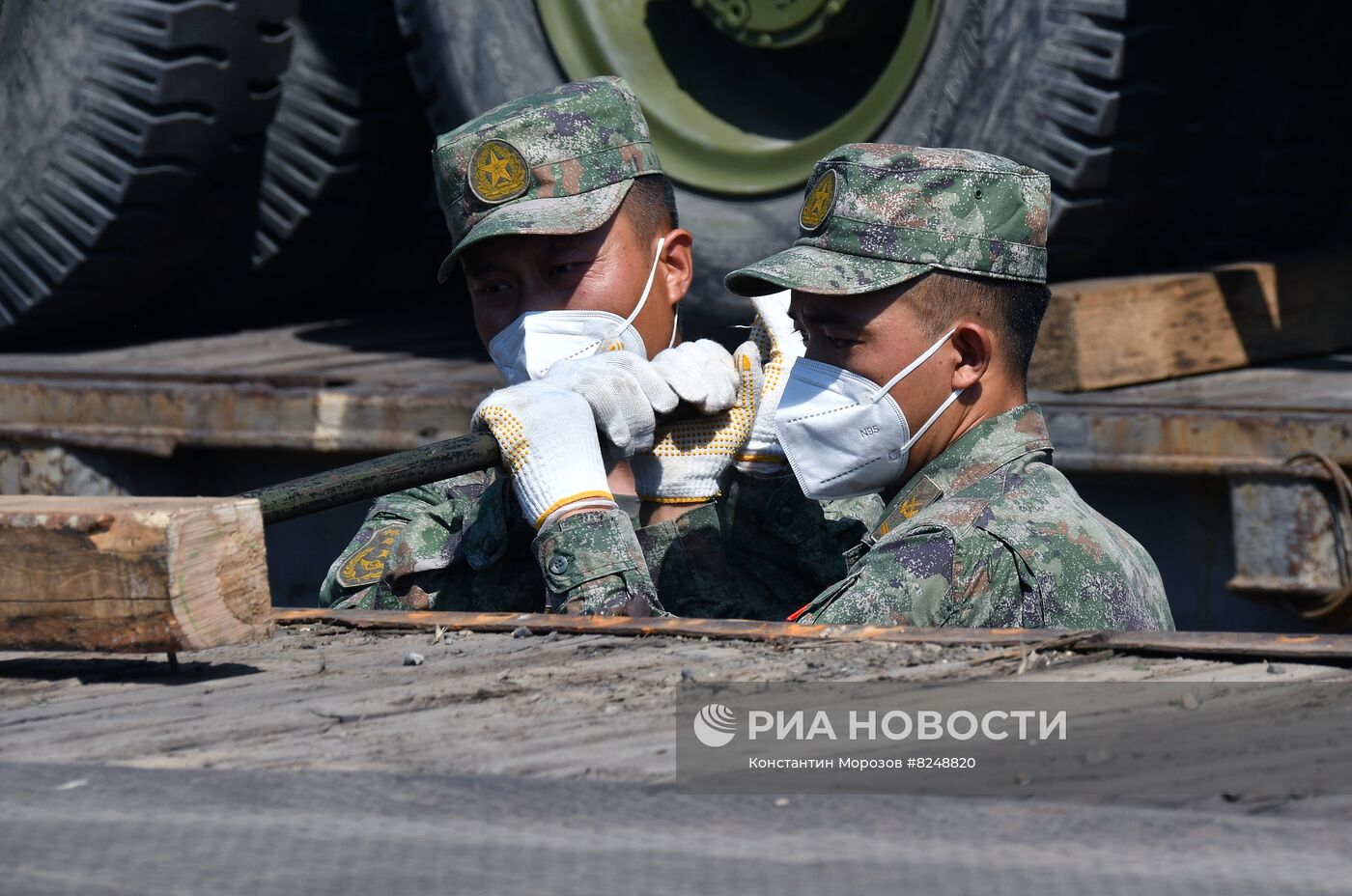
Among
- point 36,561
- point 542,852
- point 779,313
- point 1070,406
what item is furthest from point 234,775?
point 1070,406

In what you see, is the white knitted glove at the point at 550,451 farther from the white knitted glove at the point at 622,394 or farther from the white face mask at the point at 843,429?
the white face mask at the point at 843,429

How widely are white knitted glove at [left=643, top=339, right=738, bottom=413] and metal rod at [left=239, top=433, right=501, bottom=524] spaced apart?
23 cm

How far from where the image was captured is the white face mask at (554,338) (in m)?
2.54

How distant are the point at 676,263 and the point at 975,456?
2.25 ft

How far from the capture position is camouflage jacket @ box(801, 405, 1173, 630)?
2004mm

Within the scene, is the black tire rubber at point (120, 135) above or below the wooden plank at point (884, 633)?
above

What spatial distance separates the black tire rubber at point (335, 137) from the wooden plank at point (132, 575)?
2461mm

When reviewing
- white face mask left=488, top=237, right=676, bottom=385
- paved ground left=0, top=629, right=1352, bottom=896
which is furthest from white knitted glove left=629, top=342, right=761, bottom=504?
paved ground left=0, top=629, right=1352, bottom=896

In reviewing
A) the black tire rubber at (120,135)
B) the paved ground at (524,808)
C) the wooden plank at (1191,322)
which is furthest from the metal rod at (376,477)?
the black tire rubber at (120,135)

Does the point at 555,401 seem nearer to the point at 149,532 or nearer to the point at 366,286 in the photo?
the point at 149,532

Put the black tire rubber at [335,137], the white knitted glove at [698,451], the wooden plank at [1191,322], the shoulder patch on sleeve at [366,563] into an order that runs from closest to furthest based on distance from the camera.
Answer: the white knitted glove at [698,451], the shoulder patch on sleeve at [366,563], the wooden plank at [1191,322], the black tire rubber at [335,137]

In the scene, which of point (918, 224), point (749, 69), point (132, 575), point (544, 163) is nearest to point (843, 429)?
point (918, 224)

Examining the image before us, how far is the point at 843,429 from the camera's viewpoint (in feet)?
7.36

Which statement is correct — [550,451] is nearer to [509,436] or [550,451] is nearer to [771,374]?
[509,436]
